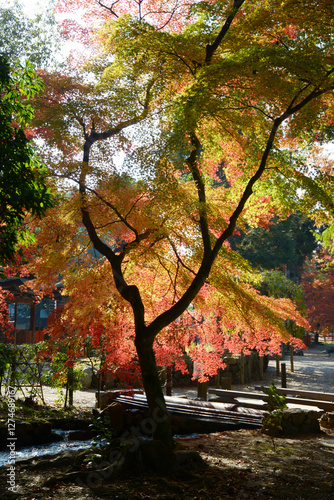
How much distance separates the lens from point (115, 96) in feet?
23.3

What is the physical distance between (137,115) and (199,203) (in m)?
Result: 2.10

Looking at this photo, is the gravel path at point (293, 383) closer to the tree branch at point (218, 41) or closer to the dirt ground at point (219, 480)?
the dirt ground at point (219, 480)

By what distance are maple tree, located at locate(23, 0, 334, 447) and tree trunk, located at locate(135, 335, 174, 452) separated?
0.07ft

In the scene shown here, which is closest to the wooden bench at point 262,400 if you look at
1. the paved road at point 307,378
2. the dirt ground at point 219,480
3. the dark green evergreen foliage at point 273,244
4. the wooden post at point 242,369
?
the dirt ground at point 219,480

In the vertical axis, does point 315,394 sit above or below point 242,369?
below

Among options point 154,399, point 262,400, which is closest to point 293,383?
point 262,400

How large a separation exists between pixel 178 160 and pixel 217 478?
14.4ft

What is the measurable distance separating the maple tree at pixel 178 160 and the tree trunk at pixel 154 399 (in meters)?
0.02

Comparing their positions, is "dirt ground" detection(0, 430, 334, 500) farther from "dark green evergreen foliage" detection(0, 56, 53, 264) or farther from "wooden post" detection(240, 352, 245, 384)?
"wooden post" detection(240, 352, 245, 384)

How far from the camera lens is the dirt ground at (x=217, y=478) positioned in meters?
4.60

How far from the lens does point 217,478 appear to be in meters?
5.18

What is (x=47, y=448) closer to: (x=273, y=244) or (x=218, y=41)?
(x=218, y=41)

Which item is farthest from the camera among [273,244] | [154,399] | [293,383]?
[273,244]

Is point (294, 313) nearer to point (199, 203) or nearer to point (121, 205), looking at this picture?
point (199, 203)
